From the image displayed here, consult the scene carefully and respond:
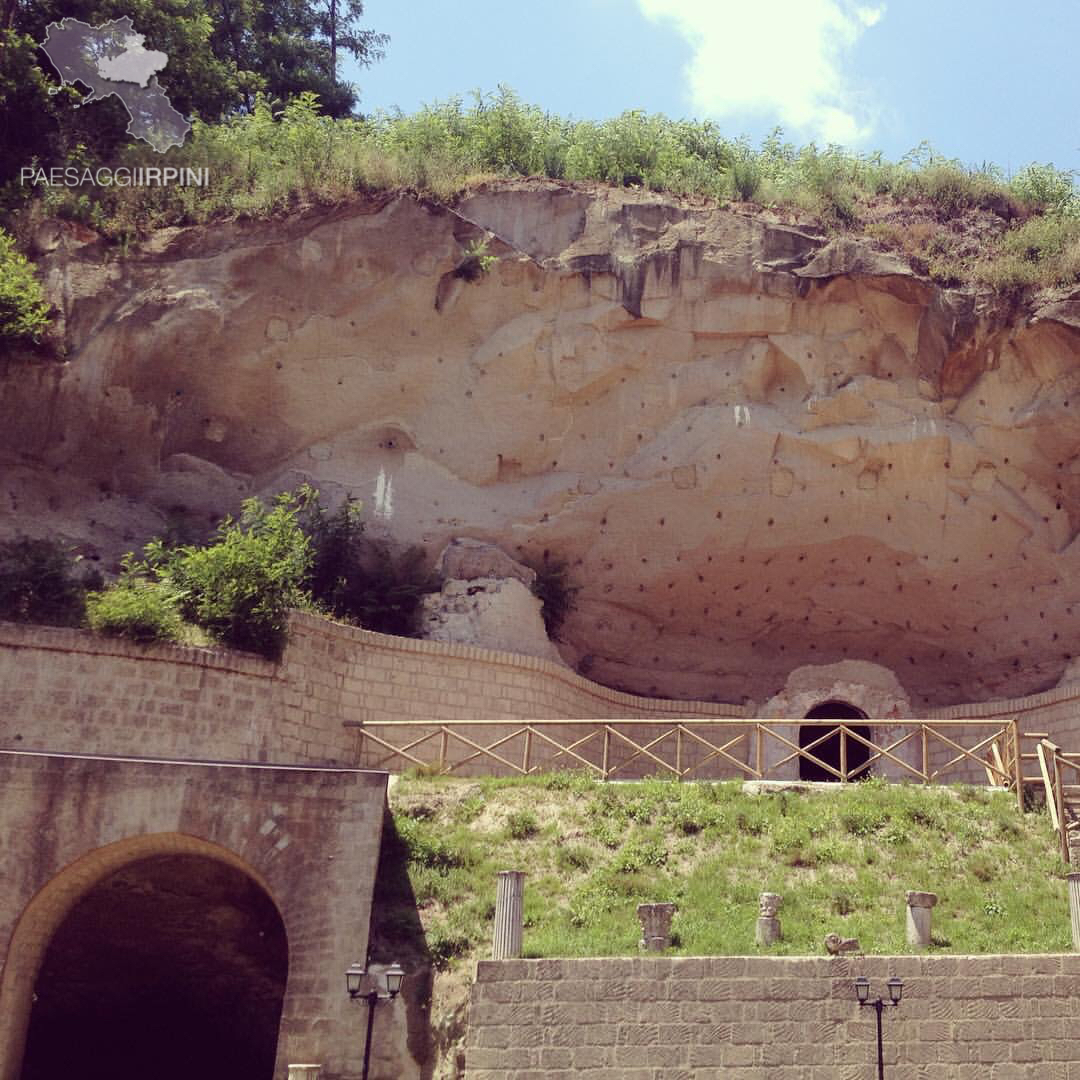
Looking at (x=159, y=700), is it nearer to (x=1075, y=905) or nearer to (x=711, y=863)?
(x=711, y=863)

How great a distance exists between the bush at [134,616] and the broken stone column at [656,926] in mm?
6538

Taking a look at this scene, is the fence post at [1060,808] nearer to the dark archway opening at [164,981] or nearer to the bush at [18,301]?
the dark archway opening at [164,981]

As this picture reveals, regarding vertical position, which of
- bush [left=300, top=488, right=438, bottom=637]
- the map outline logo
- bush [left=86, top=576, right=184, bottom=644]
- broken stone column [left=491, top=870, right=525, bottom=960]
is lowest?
broken stone column [left=491, top=870, right=525, bottom=960]

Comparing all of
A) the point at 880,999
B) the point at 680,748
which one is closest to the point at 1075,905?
the point at 880,999

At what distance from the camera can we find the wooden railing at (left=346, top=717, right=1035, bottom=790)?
14.5m

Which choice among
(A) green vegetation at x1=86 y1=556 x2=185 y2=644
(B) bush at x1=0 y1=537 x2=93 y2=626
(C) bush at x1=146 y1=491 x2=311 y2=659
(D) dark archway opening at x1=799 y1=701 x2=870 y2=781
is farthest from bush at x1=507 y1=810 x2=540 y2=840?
(D) dark archway opening at x1=799 y1=701 x2=870 y2=781

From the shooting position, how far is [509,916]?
424 inches

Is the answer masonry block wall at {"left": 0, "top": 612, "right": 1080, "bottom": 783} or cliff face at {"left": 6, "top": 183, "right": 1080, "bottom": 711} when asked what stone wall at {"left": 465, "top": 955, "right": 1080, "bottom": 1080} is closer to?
masonry block wall at {"left": 0, "top": 612, "right": 1080, "bottom": 783}

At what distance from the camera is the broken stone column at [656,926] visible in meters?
10.9

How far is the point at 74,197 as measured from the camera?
19047mm

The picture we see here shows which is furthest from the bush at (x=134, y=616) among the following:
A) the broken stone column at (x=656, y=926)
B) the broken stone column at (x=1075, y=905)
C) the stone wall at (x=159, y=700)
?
the broken stone column at (x=1075, y=905)

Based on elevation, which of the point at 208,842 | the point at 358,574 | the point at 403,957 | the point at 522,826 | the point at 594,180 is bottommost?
the point at 403,957

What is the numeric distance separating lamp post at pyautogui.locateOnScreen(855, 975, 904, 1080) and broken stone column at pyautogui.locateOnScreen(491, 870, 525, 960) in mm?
2528

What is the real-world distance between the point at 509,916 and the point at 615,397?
32.0 feet
